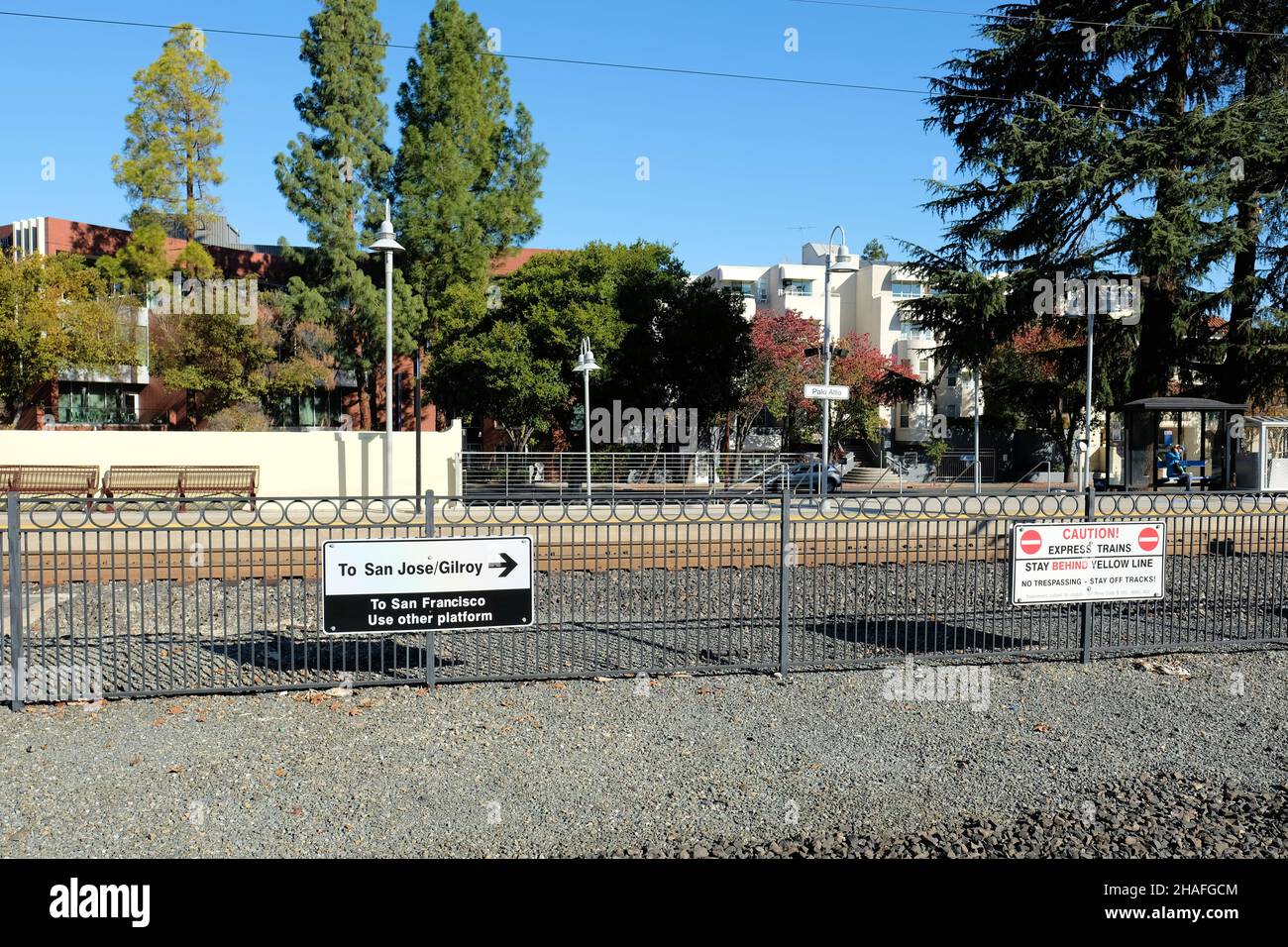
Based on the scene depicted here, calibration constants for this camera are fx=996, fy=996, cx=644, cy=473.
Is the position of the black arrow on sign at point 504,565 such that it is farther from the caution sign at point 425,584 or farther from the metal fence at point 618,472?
the metal fence at point 618,472

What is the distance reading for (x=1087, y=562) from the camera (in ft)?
27.9

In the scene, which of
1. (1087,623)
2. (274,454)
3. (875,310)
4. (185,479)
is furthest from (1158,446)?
(875,310)

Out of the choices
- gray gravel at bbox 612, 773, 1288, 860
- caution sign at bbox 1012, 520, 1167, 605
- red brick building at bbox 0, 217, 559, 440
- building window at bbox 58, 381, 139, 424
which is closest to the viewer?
gray gravel at bbox 612, 773, 1288, 860

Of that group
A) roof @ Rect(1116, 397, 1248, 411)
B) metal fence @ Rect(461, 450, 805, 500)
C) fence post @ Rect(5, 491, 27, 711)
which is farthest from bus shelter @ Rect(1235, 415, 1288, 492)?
fence post @ Rect(5, 491, 27, 711)

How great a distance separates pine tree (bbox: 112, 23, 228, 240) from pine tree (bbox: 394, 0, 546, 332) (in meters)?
6.51

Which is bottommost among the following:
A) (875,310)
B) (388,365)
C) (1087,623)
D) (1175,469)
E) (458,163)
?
(1087,623)

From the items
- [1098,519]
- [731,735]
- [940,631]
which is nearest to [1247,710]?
[1098,519]

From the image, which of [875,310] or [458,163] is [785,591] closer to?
[458,163]

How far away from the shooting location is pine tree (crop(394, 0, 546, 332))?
3538 centimetres

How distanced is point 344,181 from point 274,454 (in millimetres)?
15034

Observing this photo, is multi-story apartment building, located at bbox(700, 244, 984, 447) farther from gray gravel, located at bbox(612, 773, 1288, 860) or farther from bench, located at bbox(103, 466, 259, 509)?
gray gravel, located at bbox(612, 773, 1288, 860)

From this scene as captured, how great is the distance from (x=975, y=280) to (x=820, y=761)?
25993 millimetres
